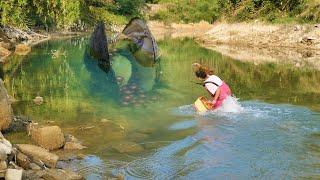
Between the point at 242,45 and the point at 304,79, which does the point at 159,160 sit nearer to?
the point at 304,79

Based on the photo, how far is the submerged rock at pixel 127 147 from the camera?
11750 millimetres

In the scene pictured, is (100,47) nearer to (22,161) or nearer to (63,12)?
(63,12)

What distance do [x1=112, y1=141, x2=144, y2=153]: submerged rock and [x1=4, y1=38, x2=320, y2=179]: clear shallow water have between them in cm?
16

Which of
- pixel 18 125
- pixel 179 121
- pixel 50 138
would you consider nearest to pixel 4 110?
pixel 50 138

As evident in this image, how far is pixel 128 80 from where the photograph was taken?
24953mm

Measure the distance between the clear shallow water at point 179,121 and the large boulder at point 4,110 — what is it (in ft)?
1.73

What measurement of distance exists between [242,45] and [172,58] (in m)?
11.9

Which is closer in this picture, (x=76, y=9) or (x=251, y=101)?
(x=251, y=101)

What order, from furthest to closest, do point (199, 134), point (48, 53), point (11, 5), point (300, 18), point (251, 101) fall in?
1. point (300, 18)
2. point (48, 53)
3. point (11, 5)
4. point (251, 101)
5. point (199, 134)

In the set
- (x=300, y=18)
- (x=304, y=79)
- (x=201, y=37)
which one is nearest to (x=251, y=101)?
(x=304, y=79)

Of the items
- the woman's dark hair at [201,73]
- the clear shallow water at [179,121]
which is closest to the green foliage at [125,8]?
the clear shallow water at [179,121]

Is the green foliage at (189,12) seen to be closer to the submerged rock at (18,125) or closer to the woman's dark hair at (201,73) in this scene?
the woman's dark hair at (201,73)

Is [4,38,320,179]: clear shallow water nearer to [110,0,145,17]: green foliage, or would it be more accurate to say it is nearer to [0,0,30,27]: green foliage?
[0,0,30,27]: green foliage

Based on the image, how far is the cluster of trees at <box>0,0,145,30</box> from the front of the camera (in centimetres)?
3319
